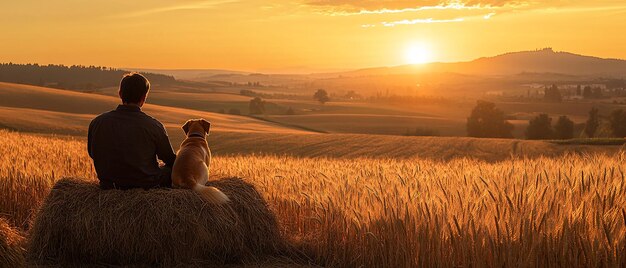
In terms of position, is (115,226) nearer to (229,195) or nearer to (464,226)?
(229,195)

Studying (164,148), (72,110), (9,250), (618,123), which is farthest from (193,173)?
(72,110)

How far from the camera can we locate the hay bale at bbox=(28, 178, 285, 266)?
713 cm

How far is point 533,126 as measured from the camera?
73750 mm

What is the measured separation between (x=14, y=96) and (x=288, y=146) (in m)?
46.4

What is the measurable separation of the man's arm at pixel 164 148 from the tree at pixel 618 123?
68401mm

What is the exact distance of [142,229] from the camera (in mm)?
7145

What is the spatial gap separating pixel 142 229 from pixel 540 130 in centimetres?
7225

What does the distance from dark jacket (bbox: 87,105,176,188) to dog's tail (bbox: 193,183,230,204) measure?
0.67 m

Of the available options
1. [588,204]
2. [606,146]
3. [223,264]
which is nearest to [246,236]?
[223,264]

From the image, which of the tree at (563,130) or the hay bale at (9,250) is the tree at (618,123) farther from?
the hay bale at (9,250)

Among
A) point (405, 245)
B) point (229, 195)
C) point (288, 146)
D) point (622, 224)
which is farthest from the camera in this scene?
point (288, 146)

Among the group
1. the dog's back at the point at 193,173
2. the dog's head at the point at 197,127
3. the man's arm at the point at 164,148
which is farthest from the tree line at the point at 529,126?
the dog's back at the point at 193,173

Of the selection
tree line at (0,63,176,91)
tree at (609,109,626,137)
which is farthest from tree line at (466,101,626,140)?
tree line at (0,63,176,91)

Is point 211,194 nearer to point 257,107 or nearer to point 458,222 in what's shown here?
point 458,222
